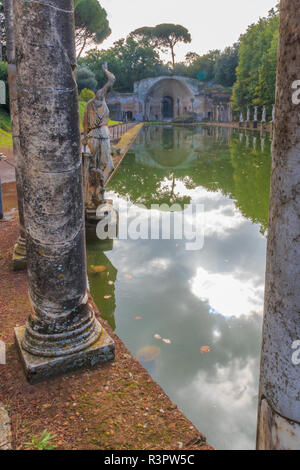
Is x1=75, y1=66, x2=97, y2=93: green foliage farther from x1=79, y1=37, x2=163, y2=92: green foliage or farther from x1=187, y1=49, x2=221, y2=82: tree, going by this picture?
x1=187, y1=49, x2=221, y2=82: tree

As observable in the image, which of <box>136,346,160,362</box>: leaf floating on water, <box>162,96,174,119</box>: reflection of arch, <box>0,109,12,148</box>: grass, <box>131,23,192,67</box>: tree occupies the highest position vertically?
<box>131,23,192,67</box>: tree

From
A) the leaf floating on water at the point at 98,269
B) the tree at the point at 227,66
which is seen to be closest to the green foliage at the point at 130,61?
the tree at the point at 227,66

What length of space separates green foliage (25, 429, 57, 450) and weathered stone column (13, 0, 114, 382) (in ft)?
1.72

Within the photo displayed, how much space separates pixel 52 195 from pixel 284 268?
174 cm

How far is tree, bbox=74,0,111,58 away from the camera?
41.3 metres

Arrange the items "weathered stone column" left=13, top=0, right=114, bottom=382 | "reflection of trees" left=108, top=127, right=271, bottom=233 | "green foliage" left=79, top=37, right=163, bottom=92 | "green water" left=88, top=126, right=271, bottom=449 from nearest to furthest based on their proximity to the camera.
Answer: "weathered stone column" left=13, top=0, right=114, bottom=382
"green water" left=88, top=126, right=271, bottom=449
"reflection of trees" left=108, top=127, right=271, bottom=233
"green foliage" left=79, top=37, right=163, bottom=92

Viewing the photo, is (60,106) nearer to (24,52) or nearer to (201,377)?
(24,52)

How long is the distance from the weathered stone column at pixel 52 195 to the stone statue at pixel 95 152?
12.4 ft

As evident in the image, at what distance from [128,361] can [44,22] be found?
247 cm

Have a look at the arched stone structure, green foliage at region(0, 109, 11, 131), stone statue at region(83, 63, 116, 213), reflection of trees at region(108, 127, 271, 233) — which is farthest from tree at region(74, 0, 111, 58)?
stone statue at region(83, 63, 116, 213)

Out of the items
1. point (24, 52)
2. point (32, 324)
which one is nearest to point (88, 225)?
point (32, 324)

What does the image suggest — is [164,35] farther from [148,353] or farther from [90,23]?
[148,353]

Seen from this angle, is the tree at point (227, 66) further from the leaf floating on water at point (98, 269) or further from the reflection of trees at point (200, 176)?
the leaf floating on water at point (98, 269)

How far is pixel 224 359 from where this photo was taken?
330 cm
